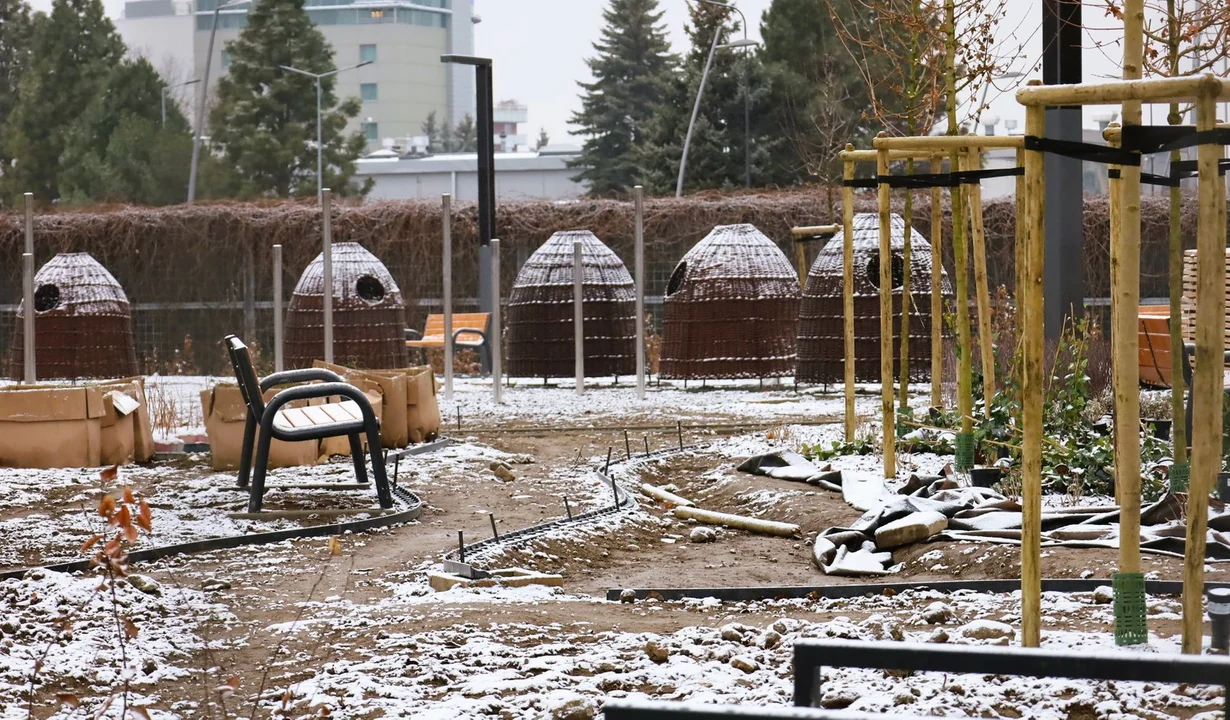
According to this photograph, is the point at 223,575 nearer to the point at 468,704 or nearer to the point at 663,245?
the point at 468,704

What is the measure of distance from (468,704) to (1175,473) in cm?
327

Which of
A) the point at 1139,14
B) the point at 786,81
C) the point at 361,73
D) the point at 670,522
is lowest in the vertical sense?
the point at 670,522

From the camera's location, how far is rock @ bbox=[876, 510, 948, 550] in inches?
245

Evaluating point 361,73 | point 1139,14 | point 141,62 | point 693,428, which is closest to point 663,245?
point 693,428

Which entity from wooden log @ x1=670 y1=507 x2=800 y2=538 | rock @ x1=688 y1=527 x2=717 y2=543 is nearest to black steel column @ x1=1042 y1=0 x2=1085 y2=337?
wooden log @ x1=670 y1=507 x2=800 y2=538

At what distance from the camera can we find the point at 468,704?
3.79 metres

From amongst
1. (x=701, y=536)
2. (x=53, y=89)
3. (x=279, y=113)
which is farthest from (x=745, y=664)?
(x=53, y=89)

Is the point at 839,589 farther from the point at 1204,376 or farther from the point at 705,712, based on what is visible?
the point at 705,712

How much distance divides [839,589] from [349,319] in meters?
12.0

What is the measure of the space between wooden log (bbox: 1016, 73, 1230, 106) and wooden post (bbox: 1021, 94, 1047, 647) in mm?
64

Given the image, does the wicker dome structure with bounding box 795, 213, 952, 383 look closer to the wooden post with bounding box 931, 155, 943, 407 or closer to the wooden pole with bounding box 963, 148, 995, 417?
the wooden post with bounding box 931, 155, 943, 407

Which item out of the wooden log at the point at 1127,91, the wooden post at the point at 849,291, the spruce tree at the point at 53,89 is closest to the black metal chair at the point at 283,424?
the wooden post at the point at 849,291

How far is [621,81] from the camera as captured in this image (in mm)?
46219

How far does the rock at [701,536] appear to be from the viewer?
6.96 meters
